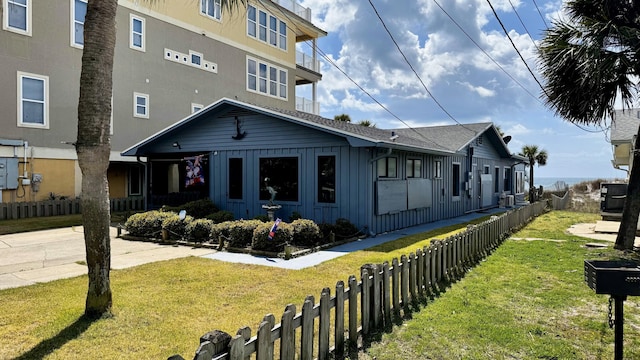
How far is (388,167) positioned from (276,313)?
8.15m

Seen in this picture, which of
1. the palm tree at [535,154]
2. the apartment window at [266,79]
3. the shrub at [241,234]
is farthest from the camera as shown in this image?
the palm tree at [535,154]

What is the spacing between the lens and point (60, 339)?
4297mm

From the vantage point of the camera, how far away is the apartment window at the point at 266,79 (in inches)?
1017

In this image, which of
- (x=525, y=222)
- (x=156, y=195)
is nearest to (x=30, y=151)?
(x=156, y=195)

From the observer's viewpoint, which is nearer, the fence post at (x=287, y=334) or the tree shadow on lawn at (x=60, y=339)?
the fence post at (x=287, y=334)

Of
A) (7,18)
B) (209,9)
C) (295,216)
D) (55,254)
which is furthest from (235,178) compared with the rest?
(209,9)

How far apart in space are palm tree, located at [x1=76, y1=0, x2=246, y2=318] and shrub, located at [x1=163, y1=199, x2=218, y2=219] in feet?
27.9

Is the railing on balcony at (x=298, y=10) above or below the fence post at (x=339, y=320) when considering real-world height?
above

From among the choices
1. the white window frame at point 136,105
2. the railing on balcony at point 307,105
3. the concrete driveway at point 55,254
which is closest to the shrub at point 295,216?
the concrete driveway at point 55,254

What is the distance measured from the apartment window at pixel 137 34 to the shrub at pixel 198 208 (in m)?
9.85

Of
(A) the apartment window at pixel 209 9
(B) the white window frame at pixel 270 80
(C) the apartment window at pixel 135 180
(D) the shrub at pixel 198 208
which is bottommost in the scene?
(D) the shrub at pixel 198 208

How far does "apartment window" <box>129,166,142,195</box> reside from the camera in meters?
20.5

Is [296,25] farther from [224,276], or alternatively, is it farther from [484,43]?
[224,276]

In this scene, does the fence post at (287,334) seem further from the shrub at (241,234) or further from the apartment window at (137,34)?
the apartment window at (137,34)
